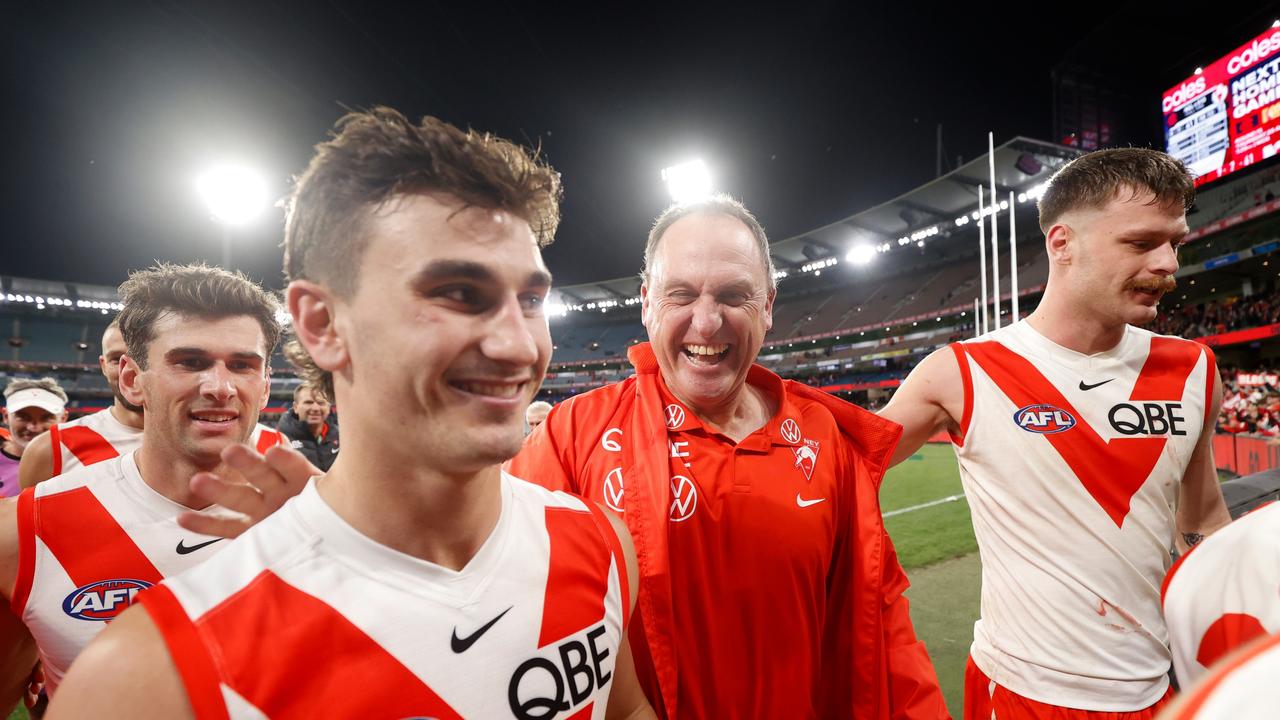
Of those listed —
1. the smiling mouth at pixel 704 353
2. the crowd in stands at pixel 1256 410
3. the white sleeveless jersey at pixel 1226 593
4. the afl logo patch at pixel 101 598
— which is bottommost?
the crowd in stands at pixel 1256 410

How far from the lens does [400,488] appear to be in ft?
3.90

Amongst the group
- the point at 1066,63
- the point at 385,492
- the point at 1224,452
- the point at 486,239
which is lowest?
the point at 1224,452

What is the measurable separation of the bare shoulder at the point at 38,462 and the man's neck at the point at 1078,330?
563 cm

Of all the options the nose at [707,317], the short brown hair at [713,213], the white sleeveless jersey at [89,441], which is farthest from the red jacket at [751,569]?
the white sleeveless jersey at [89,441]

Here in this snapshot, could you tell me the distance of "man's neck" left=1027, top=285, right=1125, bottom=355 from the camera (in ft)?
7.30

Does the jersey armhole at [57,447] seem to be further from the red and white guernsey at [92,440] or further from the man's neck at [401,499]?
the man's neck at [401,499]

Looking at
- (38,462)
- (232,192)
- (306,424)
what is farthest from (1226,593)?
(232,192)

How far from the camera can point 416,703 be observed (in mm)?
1110

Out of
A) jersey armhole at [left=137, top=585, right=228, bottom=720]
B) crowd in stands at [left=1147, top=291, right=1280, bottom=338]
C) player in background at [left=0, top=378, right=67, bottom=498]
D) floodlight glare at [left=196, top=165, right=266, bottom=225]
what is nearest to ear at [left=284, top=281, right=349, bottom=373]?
jersey armhole at [left=137, top=585, right=228, bottom=720]

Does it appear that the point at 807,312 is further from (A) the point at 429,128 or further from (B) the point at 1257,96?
(A) the point at 429,128

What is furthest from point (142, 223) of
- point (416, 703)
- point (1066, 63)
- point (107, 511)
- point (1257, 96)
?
point (1066, 63)

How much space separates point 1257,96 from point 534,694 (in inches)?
1174

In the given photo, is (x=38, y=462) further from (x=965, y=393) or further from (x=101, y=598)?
(x=965, y=393)

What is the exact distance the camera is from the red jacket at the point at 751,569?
167cm
